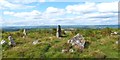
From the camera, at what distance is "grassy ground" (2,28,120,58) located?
1261 centimetres

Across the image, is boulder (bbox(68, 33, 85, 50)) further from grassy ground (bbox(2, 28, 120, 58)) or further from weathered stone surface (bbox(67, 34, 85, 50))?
grassy ground (bbox(2, 28, 120, 58))

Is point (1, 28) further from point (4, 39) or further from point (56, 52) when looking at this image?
point (56, 52)

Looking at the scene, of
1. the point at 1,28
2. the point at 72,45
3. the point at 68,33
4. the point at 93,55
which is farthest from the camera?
the point at 68,33

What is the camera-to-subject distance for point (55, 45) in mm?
13461

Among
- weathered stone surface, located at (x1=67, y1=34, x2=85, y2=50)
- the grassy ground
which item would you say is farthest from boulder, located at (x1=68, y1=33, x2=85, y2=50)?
the grassy ground

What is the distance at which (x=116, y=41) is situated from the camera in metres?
13.7

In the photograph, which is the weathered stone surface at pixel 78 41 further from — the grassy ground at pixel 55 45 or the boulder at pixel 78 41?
the grassy ground at pixel 55 45

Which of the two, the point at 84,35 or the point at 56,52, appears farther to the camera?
the point at 84,35

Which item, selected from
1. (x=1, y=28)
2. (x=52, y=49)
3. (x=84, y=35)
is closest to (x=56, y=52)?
(x=52, y=49)

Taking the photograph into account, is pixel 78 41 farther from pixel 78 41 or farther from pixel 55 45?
pixel 55 45

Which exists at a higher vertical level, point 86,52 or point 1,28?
point 1,28

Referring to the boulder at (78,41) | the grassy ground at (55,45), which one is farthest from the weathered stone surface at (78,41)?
the grassy ground at (55,45)

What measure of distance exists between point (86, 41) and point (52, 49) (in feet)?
6.10

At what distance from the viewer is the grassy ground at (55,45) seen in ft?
41.4
